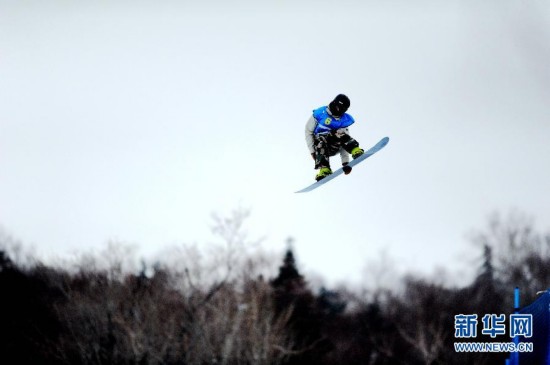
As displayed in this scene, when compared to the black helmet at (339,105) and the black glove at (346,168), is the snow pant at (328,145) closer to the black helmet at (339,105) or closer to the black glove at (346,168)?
the black glove at (346,168)

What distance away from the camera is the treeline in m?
22.7

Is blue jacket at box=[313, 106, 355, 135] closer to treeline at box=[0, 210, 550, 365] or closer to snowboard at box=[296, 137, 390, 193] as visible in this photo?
snowboard at box=[296, 137, 390, 193]

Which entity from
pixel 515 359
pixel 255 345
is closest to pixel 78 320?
pixel 255 345

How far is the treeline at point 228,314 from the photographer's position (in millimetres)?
22688

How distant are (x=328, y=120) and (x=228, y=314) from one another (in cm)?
1586

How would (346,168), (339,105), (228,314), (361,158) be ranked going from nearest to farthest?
(339,105)
(346,168)
(361,158)
(228,314)

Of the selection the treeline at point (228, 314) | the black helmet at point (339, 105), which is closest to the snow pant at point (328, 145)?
the black helmet at point (339, 105)

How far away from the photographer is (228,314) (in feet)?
74.8

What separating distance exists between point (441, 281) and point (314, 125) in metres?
50.5

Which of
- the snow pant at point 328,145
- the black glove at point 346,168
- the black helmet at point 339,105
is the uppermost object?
the black helmet at point 339,105

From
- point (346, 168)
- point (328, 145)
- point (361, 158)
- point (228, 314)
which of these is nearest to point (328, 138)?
point (328, 145)

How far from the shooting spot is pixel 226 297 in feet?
76.1

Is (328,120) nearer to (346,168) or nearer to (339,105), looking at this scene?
(339,105)

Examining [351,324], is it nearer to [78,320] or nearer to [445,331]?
[445,331]
